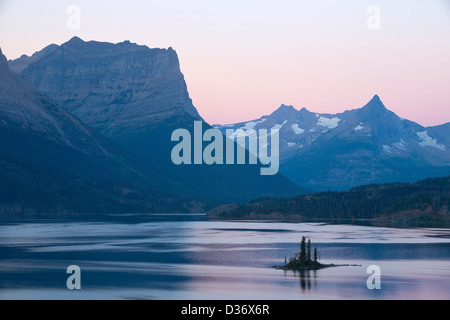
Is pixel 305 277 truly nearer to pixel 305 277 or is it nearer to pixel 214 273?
pixel 305 277

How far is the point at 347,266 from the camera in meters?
149

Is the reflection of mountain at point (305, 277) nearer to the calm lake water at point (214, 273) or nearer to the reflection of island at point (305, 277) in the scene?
the reflection of island at point (305, 277)

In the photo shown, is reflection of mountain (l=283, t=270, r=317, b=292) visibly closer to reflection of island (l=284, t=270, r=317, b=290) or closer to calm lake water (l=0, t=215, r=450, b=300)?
reflection of island (l=284, t=270, r=317, b=290)

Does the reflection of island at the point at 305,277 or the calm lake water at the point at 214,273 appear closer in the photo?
the calm lake water at the point at 214,273

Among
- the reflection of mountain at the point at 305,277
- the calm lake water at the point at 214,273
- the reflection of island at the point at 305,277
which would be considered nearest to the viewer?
the calm lake water at the point at 214,273

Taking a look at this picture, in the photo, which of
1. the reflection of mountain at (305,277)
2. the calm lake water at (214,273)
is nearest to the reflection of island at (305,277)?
the reflection of mountain at (305,277)

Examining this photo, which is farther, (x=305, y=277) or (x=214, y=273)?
(x=214, y=273)

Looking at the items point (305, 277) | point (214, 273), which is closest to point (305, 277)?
point (305, 277)

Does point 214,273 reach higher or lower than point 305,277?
higher

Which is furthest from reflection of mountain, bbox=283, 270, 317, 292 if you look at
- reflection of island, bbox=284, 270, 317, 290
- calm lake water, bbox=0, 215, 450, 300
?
calm lake water, bbox=0, 215, 450, 300
